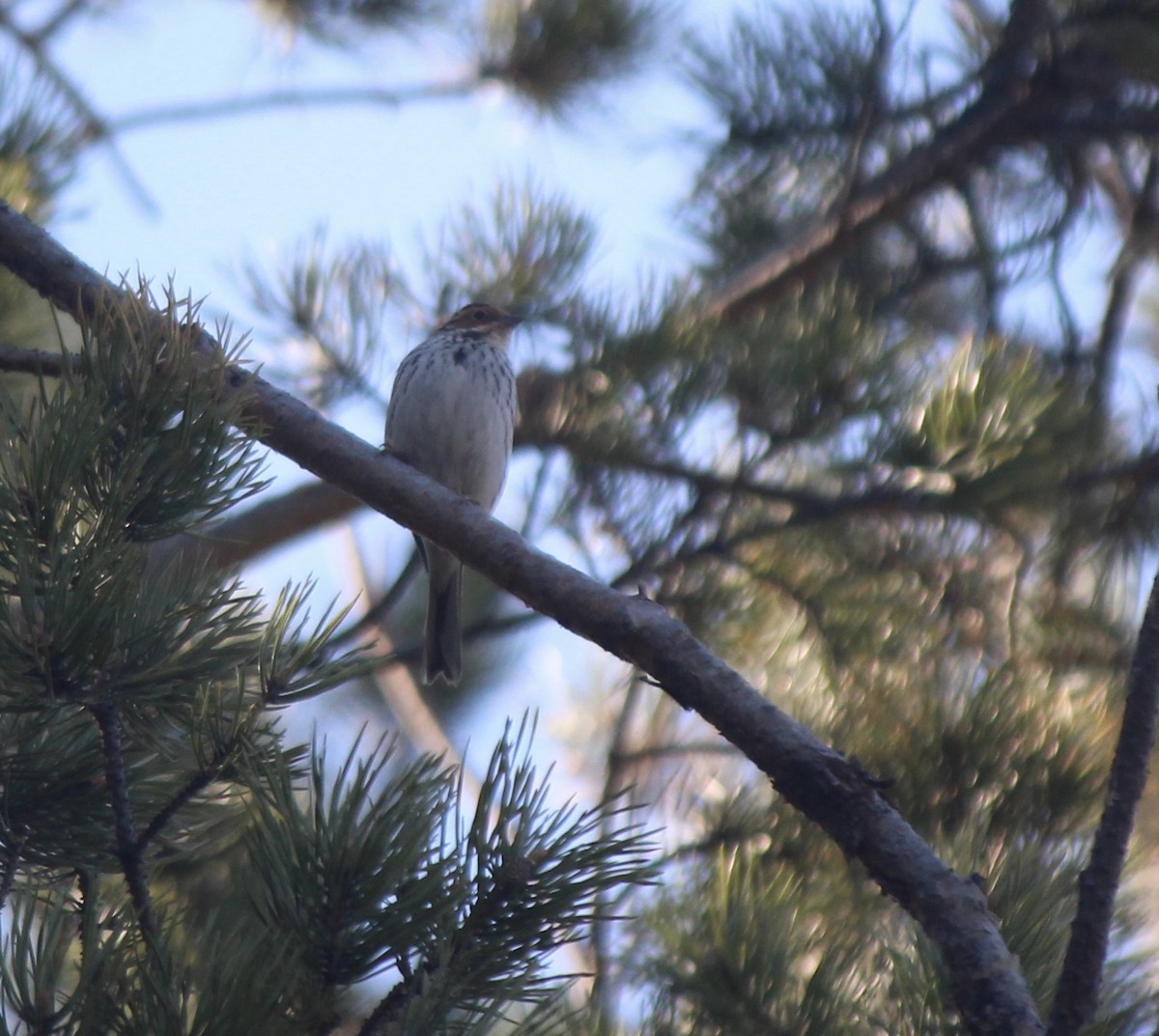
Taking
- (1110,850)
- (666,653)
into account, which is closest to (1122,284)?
(666,653)

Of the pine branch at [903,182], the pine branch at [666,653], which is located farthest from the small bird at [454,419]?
the pine branch at [666,653]

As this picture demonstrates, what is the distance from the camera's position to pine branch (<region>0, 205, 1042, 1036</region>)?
4.66 feet

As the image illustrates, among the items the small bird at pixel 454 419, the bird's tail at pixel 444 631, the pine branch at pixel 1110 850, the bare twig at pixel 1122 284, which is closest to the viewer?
the pine branch at pixel 1110 850

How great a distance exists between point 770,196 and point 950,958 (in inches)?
114

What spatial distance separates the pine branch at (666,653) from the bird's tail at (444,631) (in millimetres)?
1328

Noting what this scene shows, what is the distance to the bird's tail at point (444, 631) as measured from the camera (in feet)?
11.8

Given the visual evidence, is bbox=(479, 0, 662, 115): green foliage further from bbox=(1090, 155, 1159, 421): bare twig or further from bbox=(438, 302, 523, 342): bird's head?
bbox=(1090, 155, 1159, 421): bare twig

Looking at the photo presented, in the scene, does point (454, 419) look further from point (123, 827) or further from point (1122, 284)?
point (123, 827)

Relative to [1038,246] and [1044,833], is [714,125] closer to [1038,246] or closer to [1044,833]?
[1038,246]

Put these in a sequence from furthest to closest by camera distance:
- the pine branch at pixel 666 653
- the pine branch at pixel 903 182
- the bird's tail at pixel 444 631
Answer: the bird's tail at pixel 444 631 < the pine branch at pixel 903 182 < the pine branch at pixel 666 653

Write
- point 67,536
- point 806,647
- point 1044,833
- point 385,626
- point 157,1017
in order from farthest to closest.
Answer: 1. point 385,626
2. point 806,647
3. point 1044,833
4. point 67,536
5. point 157,1017

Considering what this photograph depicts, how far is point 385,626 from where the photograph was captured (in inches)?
172

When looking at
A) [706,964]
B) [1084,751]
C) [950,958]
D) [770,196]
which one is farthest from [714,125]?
[950,958]

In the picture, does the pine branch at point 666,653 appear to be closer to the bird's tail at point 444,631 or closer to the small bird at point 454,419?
the bird's tail at point 444,631
